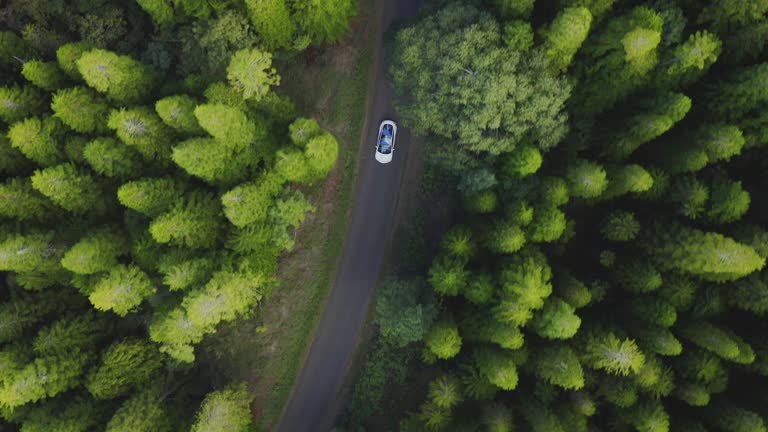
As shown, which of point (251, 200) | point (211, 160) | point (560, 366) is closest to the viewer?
point (560, 366)

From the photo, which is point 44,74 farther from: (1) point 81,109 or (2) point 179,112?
(2) point 179,112

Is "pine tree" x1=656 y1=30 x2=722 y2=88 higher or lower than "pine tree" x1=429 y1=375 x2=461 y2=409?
above

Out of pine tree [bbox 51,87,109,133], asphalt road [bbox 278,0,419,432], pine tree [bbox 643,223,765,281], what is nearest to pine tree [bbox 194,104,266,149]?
pine tree [bbox 51,87,109,133]

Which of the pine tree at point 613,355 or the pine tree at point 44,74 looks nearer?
the pine tree at point 613,355

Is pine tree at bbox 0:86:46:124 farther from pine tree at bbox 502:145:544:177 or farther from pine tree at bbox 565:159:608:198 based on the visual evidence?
pine tree at bbox 565:159:608:198

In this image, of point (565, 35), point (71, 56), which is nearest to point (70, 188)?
point (71, 56)

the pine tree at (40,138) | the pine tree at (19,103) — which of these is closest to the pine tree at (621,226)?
the pine tree at (40,138)

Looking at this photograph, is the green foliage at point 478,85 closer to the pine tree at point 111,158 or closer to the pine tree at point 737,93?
the pine tree at point 737,93
